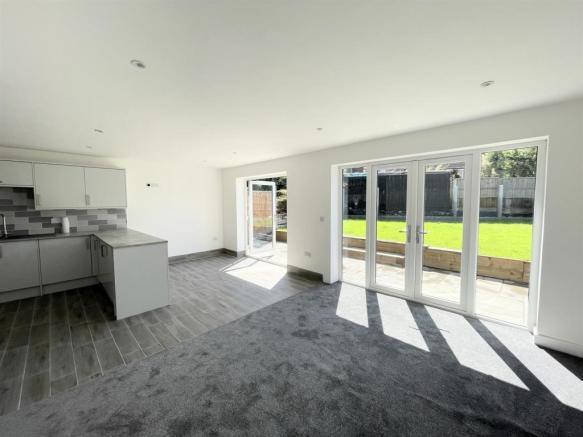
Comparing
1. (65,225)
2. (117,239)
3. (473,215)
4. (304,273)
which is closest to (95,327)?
(117,239)

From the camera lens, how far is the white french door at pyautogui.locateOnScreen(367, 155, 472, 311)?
328cm

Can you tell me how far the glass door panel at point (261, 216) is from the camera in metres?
6.70

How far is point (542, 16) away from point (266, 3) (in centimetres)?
148

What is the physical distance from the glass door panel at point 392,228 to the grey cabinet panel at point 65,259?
203 inches

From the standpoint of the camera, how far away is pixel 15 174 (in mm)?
3820

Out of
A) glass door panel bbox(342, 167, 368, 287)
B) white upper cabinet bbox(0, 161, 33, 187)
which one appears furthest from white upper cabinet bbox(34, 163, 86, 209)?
glass door panel bbox(342, 167, 368, 287)

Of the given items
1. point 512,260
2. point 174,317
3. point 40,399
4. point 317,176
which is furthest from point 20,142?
point 512,260

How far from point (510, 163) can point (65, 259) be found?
6840 millimetres

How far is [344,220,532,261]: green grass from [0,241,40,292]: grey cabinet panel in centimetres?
590

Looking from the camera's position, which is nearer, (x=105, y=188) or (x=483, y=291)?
(x=483, y=291)

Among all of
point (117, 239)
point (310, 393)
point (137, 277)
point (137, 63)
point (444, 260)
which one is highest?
point (137, 63)

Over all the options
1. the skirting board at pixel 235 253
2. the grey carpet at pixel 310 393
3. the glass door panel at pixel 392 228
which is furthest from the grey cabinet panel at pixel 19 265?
the glass door panel at pixel 392 228

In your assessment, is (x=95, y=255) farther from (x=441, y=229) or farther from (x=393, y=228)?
(x=441, y=229)

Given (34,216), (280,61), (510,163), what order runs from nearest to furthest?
1. (280,61)
2. (510,163)
3. (34,216)
